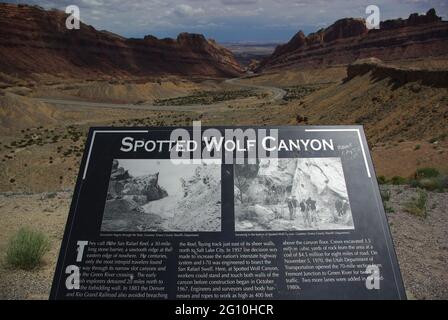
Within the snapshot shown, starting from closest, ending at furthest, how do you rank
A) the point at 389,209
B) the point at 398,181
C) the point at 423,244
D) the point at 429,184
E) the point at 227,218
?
the point at 227,218, the point at 423,244, the point at 389,209, the point at 429,184, the point at 398,181

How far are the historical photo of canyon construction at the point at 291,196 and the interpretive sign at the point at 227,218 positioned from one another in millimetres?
12

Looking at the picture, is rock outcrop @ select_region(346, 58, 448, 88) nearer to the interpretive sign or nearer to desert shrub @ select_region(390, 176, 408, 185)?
desert shrub @ select_region(390, 176, 408, 185)

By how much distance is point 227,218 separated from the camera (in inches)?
194

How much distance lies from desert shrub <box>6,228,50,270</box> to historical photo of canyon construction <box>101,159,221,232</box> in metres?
2.54

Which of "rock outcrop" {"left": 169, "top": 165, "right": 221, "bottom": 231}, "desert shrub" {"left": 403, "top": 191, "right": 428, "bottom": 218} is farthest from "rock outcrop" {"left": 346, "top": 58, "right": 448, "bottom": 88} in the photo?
"rock outcrop" {"left": 169, "top": 165, "right": 221, "bottom": 231}

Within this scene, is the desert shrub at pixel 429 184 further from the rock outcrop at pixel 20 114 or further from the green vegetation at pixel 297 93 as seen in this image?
the green vegetation at pixel 297 93

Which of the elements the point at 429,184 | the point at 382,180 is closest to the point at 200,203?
the point at 429,184

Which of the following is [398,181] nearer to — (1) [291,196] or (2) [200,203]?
(1) [291,196]

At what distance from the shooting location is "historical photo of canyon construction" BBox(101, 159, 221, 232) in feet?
16.1

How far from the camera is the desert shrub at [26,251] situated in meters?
6.86

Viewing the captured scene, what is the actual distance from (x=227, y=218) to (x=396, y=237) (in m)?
4.56

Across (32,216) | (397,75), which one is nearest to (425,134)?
(397,75)

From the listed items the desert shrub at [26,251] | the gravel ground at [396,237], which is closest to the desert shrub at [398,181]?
the gravel ground at [396,237]

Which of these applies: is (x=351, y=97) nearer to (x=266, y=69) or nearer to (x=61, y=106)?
(x=61, y=106)
